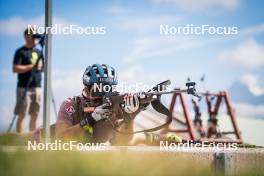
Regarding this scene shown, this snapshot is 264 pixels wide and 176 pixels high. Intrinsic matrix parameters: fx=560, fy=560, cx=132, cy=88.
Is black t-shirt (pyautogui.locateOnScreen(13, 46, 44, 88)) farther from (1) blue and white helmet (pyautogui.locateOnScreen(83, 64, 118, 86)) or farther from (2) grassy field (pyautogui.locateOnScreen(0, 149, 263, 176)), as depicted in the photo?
(2) grassy field (pyautogui.locateOnScreen(0, 149, 263, 176))

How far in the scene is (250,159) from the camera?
5984 millimetres

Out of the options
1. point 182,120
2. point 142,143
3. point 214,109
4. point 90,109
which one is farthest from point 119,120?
point 182,120

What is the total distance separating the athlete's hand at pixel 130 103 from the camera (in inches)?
221

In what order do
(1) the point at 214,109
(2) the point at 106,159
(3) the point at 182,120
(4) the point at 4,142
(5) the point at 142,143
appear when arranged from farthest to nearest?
(3) the point at 182,120
(1) the point at 214,109
(5) the point at 142,143
(4) the point at 4,142
(2) the point at 106,159

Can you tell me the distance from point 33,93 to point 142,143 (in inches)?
100

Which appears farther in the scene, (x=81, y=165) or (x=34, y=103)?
(x=34, y=103)

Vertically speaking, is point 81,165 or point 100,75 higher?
point 100,75

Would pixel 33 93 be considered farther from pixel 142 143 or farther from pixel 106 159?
pixel 106 159

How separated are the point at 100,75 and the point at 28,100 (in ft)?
9.17

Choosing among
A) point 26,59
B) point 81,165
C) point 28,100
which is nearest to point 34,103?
point 28,100

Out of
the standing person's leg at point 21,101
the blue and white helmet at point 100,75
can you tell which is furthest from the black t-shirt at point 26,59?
the blue and white helmet at point 100,75

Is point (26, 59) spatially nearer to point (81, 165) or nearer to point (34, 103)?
point (34, 103)

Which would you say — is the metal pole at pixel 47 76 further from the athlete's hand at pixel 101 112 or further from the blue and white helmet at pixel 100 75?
the blue and white helmet at pixel 100 75

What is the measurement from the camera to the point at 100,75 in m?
5.76
